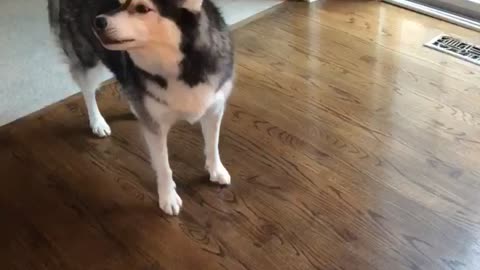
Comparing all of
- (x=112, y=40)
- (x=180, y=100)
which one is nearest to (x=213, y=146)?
(x=180, y=100)

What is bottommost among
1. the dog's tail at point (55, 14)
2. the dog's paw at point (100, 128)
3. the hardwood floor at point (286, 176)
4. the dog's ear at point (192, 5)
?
the hardwood floor at point (286, 176)

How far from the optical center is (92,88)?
2.21 m

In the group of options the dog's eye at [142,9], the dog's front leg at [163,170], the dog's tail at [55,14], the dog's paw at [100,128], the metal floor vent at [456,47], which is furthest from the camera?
the metal floor vent at [456,47]

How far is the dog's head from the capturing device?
1.46 m

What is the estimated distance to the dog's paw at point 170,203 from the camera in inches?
77.6

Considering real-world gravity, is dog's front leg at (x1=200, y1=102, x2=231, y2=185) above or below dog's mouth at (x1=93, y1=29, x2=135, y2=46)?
below

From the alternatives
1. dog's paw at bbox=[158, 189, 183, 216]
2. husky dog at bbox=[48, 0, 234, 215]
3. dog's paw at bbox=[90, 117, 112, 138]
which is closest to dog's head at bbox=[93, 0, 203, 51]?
husky dog at bbox=[48, 0, 234, 215]

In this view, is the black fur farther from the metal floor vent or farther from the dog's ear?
the metal floor vent

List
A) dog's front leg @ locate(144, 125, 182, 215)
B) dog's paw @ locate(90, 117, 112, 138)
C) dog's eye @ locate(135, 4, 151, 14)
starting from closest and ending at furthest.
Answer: dog's eye @ locate(135, 4, 151, 14) → dog's front leg @ locate(144, 125, 182, 215) → dog's paw @ locate(90, 117, 112, 138)

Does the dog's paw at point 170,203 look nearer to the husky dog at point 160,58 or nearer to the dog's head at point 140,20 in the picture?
the husky dog at point 160,58

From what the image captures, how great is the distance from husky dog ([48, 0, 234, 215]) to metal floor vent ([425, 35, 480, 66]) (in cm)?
124

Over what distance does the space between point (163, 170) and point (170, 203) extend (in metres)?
0.12

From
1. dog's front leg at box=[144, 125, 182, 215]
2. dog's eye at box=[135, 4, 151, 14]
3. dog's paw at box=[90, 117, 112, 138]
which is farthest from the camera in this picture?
dog's paw at box=[90, 117, 112, 138]

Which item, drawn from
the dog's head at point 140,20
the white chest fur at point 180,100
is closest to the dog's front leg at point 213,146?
the white chest fur at point 180,100
